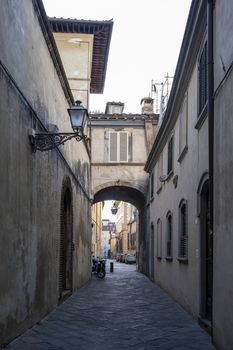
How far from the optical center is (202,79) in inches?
427

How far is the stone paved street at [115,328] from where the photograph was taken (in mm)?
8203

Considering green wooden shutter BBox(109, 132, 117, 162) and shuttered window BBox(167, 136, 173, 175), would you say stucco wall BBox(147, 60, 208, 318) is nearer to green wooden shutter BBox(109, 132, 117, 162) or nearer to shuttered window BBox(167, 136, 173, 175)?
shuttered window BBox(167, 136, 173, 175)

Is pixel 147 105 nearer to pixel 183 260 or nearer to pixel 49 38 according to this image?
pixel 183 260

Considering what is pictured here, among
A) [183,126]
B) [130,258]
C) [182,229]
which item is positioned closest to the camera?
[183,126]

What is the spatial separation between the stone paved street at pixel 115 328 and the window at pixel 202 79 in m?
4.16

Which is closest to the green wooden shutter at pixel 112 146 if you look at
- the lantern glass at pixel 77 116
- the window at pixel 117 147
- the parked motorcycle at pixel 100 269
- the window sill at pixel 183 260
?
the window at pixel 117 147

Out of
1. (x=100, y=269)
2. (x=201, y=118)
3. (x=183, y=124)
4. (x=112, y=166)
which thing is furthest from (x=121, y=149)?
(x=201, y=118)

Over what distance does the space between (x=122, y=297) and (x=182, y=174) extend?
4594 millimetres

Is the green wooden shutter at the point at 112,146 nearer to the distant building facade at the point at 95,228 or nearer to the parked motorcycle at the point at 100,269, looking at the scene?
the parked motorcycle at the point at 100,269

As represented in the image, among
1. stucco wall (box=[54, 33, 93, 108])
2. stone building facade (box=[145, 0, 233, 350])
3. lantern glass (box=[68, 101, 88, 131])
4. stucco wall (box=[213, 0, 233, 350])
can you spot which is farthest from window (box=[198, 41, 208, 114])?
stucco wall (box=[54, 33, 93, 108])

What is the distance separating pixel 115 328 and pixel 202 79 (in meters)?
4.97

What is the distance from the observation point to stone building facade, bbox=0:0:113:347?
7.27 m

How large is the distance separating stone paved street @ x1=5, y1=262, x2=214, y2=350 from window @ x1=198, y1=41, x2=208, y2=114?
4.16 meters

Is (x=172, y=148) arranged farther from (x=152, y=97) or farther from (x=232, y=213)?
(x=152, y=97)
